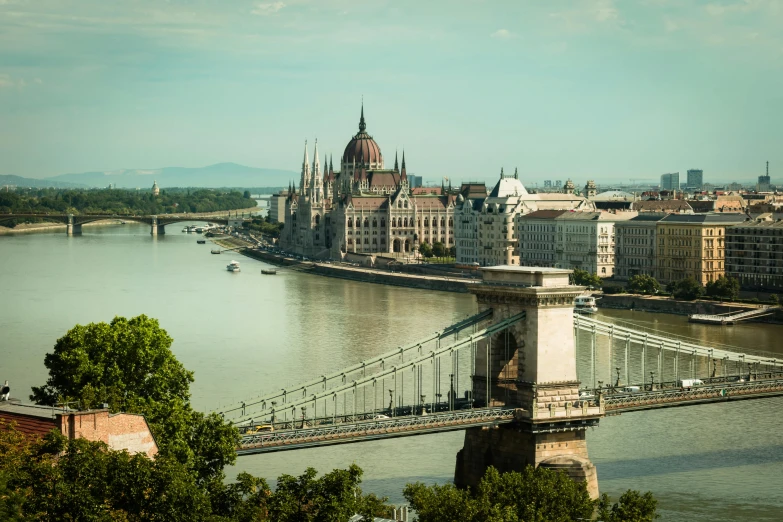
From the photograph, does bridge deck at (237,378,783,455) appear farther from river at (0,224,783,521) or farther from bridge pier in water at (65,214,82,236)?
bridge pier in water at (65,214,82,236)

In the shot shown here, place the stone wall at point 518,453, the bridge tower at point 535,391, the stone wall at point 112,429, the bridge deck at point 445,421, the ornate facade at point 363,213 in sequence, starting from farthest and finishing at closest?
the ornate facade at point 363,213, the bridge tower at point 535,391, the stone wall at point 518,453, the bridge deck at point 445,421, the stone wall at point 112,429

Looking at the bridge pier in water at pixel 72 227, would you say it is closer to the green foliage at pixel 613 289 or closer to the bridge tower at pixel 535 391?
the green foliage at pixel 613 289

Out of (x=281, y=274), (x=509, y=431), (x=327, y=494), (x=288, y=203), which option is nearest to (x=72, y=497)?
(x=327, y=494)

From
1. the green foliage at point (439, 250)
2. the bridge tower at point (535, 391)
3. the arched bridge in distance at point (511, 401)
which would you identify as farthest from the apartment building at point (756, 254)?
the bridge tower at point (535, 391)

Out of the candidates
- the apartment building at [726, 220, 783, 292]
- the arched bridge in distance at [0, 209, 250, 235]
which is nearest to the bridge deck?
the apartment building at [726, 220, 783, 292]

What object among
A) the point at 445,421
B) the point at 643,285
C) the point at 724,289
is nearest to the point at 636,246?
the point at 643,285

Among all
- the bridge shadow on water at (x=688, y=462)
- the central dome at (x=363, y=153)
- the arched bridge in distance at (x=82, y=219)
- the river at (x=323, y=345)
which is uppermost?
the central dome at (x=363, y=153)

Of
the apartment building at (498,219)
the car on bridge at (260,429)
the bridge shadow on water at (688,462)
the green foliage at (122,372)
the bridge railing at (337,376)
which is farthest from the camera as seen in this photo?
the apartment building at (498,219)
